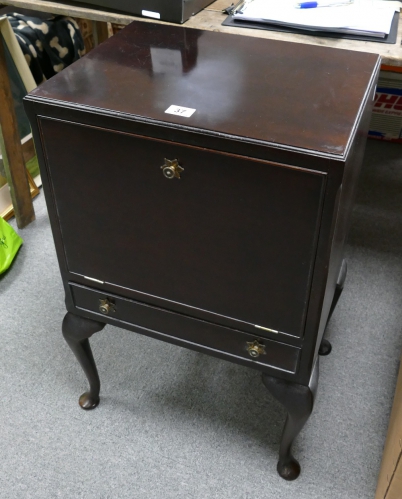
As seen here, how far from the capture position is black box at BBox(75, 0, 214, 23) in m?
1.21

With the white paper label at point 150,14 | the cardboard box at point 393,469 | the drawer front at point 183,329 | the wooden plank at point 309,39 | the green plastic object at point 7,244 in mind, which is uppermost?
the white paper label at point 150,14

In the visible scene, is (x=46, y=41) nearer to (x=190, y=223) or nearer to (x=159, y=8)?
(x=159, y=8)

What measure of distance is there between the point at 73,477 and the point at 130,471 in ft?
0.41

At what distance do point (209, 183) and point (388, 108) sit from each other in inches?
66.1

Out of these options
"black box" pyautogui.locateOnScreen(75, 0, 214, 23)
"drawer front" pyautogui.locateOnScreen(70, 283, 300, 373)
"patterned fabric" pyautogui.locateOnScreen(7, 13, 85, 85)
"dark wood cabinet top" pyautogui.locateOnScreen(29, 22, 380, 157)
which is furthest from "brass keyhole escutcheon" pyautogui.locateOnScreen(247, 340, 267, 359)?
"patterned fabric" pyautogui.locateOnScreen(7, 13, 85, 85)

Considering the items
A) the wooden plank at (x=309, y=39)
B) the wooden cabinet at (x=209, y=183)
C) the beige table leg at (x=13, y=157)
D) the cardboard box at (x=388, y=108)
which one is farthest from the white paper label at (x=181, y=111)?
the cardboard box at (x=388, y=108)

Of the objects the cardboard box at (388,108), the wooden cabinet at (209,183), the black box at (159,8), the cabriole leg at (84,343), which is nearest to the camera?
the wooden cabinet at (209,183)

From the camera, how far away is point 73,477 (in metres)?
1.17

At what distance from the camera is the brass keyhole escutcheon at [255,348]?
933mm

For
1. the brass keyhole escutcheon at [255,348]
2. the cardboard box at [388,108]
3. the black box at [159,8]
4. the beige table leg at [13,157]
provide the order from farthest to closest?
the cardboard box at [388,108], the beige table leg at [13,157], the black box at [159,8], the brass keyhole escutcheon at [255,348]

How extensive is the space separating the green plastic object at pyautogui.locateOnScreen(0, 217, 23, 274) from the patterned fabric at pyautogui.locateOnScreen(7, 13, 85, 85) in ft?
1.66

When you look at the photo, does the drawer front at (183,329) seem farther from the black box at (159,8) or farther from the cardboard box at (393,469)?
the black box at (159,8)

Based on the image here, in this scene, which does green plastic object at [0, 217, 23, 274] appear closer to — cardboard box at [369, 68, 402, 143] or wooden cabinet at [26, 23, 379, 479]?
wooden cabinet at [26, 23, 379, 479]

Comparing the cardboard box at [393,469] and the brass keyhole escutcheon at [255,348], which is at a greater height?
the brass keyhole escutcheon at [255,348]
